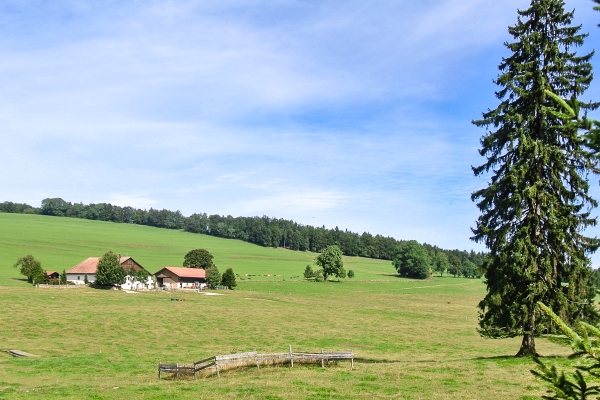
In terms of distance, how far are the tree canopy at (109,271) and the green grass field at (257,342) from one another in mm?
3569

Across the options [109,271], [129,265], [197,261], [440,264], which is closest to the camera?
[109,271]

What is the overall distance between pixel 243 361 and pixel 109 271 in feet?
194

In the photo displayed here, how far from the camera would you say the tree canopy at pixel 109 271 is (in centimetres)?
7712

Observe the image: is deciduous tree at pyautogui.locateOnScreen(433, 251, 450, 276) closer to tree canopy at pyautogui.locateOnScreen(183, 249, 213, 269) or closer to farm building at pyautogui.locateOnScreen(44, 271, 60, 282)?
tree canopy at pyautogui.locateOnScreen(183, 249, 213, 269)

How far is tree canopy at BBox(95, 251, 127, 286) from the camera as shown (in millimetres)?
77125

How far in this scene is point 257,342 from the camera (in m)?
38.6

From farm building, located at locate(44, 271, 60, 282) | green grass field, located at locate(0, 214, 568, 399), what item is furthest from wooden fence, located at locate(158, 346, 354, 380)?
farm building, located at locate(44, 271, 60, 282)

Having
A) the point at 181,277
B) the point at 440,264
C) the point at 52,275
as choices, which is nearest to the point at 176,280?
the point at 181,277

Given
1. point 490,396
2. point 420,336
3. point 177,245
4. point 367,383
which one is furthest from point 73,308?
point 177,245

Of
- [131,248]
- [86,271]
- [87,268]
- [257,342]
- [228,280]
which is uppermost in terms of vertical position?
[131,248]

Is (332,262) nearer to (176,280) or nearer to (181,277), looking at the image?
(181,277)

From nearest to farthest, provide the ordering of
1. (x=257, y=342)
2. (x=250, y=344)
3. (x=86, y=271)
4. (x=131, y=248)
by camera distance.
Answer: (x=250, y=344), (x=257, y=342), (x=86, y=271), (x=131, y=248)

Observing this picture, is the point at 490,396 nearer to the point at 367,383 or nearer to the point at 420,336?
the point at 367,383

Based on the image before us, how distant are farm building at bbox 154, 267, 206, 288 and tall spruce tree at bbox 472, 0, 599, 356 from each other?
77.9 metres
